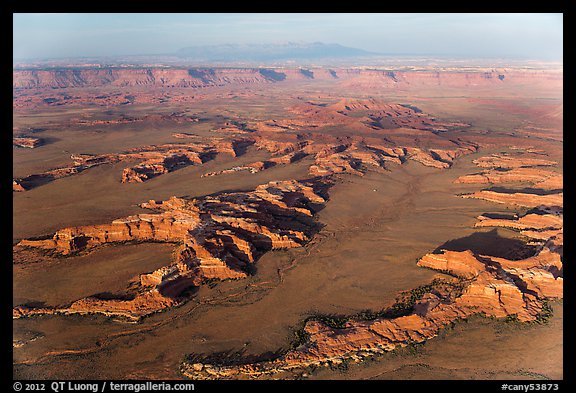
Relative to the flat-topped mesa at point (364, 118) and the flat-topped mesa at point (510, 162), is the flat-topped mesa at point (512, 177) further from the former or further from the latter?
the flat-topped mesa at point (364, 118)

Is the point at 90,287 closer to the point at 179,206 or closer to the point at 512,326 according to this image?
the point at 179,206

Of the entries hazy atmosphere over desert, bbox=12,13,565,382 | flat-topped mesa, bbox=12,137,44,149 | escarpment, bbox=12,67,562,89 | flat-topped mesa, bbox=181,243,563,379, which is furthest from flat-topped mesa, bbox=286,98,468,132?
escarpment, bbox=12,67,562,89

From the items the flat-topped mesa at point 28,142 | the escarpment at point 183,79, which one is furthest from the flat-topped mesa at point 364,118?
the escarpment at point 183,79

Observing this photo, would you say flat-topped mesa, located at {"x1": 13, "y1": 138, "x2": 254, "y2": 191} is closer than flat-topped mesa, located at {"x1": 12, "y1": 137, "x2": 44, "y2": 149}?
Yes

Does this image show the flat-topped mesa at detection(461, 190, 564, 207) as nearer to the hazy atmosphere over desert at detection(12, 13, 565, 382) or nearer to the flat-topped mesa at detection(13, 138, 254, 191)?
the hazy atmosphere over desert at detection(12, 13, 565, 382)

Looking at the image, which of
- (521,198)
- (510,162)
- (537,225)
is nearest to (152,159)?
(521,198)

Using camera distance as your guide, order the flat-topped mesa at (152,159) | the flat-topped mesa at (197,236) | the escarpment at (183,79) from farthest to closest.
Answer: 1. the escarpment at (183,79)
2. the flat-topped mesa at (152,159)
3. the flat-topped mesa at (197,236)

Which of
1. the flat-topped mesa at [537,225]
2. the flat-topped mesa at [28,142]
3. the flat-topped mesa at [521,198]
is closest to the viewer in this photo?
the flat-topped mesa at [537,225]
